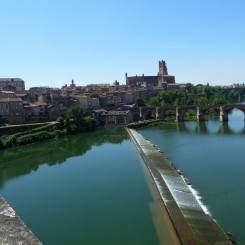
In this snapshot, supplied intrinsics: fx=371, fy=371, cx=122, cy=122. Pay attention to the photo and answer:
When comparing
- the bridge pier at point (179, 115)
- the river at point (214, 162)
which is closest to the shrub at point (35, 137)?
the river at point (214, 162)

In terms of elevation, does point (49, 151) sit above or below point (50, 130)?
below

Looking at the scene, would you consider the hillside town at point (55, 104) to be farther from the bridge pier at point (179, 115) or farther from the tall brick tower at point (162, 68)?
the tall brick tower at point (162, 68)

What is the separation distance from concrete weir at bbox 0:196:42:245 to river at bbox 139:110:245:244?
7.53 metres

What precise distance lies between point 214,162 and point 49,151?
14.2 m

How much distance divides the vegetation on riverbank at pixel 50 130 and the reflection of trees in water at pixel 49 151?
0.94m

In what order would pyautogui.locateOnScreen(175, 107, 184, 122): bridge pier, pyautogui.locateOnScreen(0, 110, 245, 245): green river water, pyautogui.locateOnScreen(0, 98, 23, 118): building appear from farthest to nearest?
pyautogui.locateOnScreen(175, 107, 184, 122): bridge pier
pyautogui.locateOnScreen(0, 98, 23, 118): building
pyautogui.locateOnScreen(0, 110, 245, 245): green river water

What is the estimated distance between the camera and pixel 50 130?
123ft

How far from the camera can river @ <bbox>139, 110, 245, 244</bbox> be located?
13.0 meters

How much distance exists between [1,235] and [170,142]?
1030 inches

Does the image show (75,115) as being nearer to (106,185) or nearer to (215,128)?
(215,128)

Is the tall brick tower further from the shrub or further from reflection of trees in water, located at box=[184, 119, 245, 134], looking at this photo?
the shrub

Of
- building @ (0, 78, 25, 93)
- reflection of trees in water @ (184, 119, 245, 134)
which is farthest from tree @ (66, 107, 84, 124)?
building @ (0, 78, 25, 93)

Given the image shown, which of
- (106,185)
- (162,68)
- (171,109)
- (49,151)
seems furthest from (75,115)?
(162,68)

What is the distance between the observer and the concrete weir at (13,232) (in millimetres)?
4480
